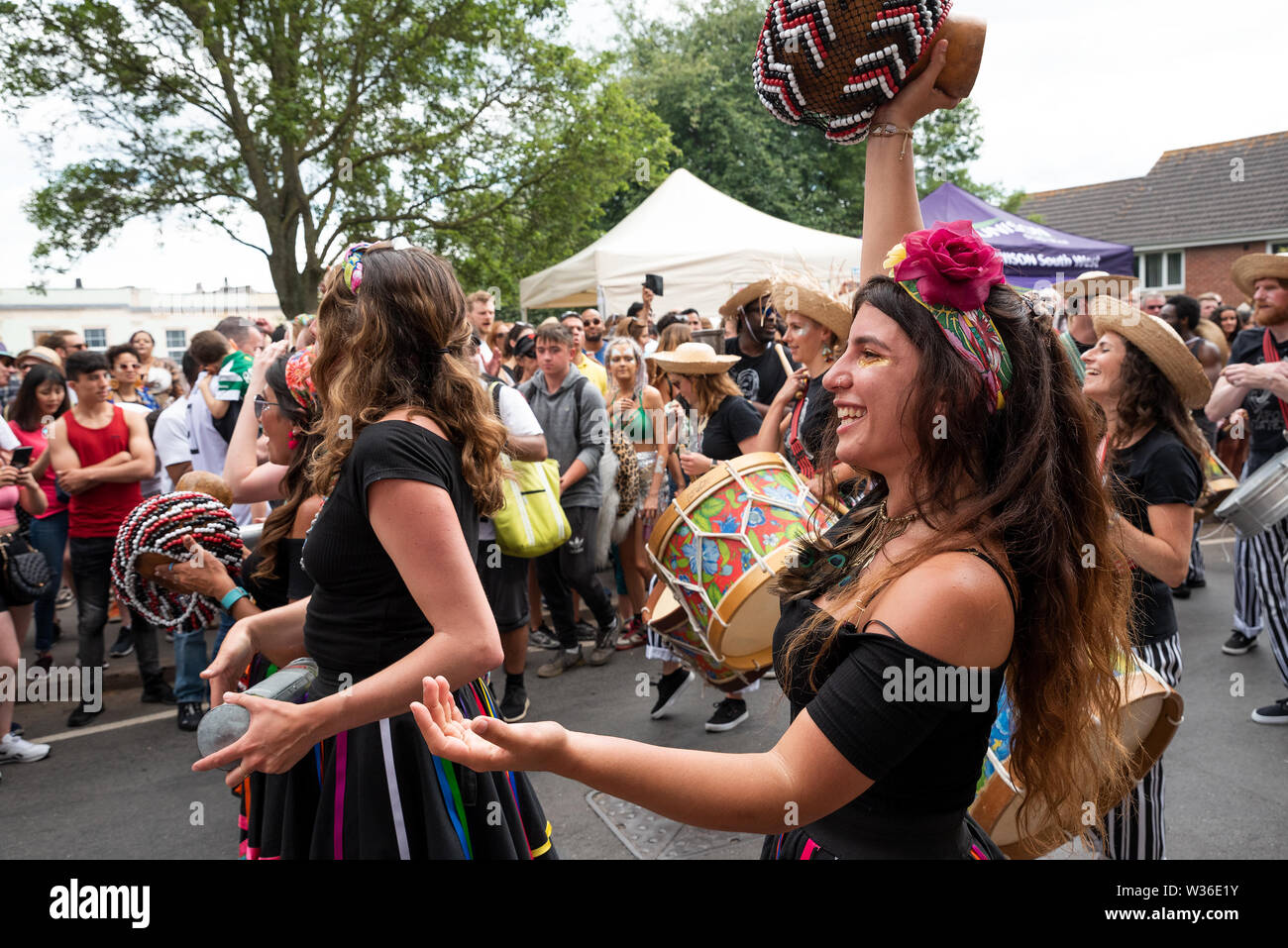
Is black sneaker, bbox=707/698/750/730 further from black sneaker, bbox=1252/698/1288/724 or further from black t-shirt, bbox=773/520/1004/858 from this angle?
black t-shirt, bbox=773/520/1004/858

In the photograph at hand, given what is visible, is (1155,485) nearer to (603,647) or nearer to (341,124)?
(603,647)

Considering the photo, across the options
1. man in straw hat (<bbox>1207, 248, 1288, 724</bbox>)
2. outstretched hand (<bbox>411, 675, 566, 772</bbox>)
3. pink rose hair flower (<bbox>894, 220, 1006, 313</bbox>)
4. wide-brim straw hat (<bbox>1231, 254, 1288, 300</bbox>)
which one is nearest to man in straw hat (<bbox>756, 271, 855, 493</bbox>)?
man in straw hat (<bbox>1207, 248, 1288, 724</bbox>)

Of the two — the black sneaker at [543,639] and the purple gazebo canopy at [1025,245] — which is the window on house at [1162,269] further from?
the black sneaker at [543,639]

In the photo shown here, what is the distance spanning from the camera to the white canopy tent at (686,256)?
11.7 meters

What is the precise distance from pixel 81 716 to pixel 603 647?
127 inches

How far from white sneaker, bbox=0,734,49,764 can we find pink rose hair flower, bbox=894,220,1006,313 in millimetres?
5430

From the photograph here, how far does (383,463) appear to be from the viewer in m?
1.89

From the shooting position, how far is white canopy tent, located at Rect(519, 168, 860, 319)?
38.3ft

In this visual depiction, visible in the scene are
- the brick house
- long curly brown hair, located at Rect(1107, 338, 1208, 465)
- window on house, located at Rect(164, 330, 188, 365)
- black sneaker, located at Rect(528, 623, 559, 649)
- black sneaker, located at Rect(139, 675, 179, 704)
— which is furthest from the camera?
window on house, located at Rect(164, 330, 188, 365)

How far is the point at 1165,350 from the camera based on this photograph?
10.2ft

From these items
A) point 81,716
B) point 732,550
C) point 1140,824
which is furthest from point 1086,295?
point 81,716
